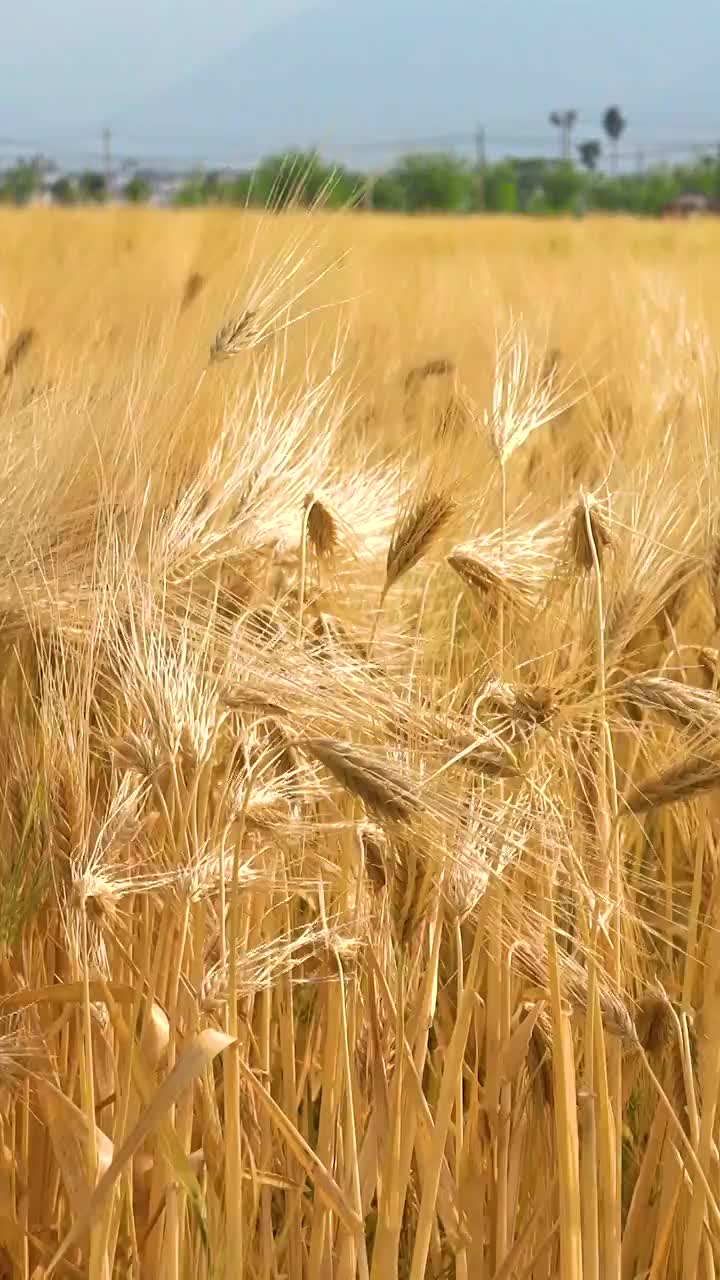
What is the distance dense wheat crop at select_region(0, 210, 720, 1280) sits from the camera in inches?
33.0

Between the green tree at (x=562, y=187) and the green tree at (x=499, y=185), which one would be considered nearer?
the green tree at (x=562, y=187)

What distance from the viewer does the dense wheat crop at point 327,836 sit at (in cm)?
84

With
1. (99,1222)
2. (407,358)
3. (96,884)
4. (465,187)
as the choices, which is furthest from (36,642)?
(465,187)

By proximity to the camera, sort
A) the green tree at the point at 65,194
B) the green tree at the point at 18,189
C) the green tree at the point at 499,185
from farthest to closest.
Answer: the green tree at the point at 499,185
the green tree at the point at 65,194
the green tree at the point at 18,189

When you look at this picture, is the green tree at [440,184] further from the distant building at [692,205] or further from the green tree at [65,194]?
the green tree at [65,194]

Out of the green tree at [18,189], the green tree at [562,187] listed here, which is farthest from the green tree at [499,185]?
the green tree at [18,189]

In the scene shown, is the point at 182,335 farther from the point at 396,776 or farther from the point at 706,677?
the point at 396,776

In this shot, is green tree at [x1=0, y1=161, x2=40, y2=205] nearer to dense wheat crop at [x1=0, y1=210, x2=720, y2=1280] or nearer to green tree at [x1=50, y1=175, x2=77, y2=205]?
green tree at [x1=50, y1=175, x2=77, y2=205]

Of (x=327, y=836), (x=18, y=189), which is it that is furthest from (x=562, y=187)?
(x=327, y=836)

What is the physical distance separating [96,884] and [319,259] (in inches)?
25.6

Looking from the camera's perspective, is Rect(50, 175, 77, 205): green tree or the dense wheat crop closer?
the dense wheat crop

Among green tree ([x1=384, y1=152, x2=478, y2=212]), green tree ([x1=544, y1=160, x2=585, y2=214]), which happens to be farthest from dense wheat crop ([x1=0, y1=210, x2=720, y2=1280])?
green tree ([x1=544, y1=160, x2=585, y2=214])

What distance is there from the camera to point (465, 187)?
33.2m

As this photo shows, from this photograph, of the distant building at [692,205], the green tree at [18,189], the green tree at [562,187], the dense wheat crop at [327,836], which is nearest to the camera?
the dense wheat crop at [327,836]
